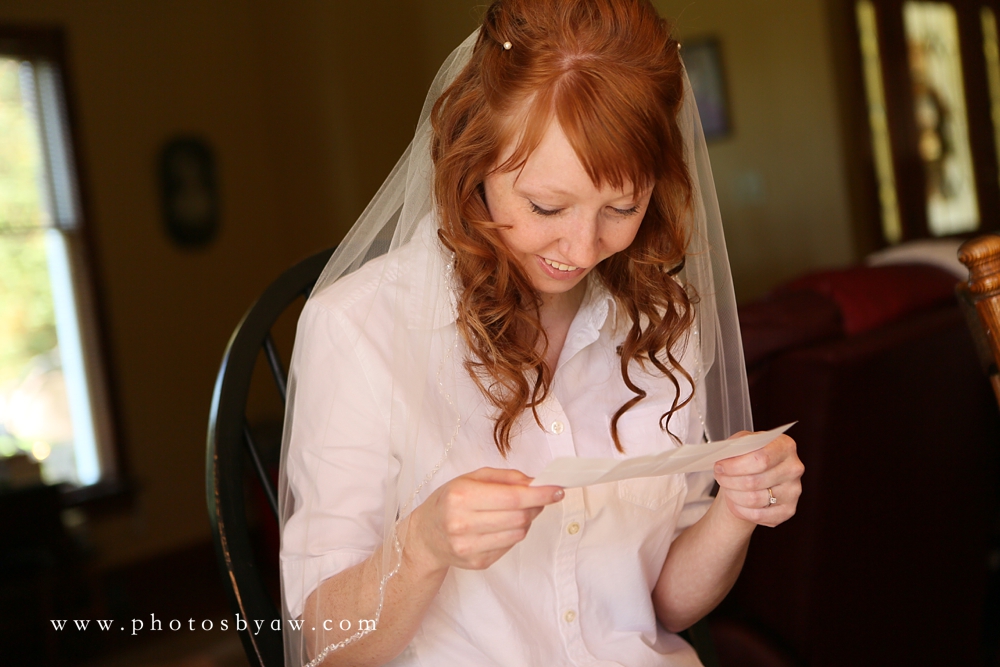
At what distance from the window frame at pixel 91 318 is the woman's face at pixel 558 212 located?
154 inches

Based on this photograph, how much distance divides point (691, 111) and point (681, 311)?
268 mm

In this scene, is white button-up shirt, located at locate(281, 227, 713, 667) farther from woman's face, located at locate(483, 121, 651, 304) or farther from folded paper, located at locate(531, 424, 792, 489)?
folded paper, located at locate(531, 424, 792, 489)

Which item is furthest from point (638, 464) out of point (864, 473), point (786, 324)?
point (864, 473)

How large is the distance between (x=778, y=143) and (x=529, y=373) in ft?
13.9

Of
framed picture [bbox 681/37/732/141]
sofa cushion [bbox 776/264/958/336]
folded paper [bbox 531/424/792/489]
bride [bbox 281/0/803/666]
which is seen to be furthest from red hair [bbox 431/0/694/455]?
framed picture [bbox 681/37/732/141]

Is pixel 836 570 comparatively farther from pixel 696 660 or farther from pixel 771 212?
pixel 771 212

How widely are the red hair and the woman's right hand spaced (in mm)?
220

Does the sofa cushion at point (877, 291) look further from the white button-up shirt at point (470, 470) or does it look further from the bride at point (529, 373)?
the white button-up shirt at point (470, 470)

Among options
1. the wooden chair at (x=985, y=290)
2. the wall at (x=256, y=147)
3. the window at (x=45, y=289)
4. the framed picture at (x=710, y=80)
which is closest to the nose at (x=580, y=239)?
the wooden chair at (x=985, y=290)

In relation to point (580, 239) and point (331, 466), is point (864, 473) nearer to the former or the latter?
point (580, 239)

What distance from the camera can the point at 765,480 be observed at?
991 mm

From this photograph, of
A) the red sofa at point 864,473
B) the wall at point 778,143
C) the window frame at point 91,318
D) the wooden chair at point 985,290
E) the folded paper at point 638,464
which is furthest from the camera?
the wall at point 778,143

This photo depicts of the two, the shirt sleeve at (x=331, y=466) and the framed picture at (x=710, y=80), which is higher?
the framed picture at (x=710, y=80)

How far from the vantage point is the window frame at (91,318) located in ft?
14.4
